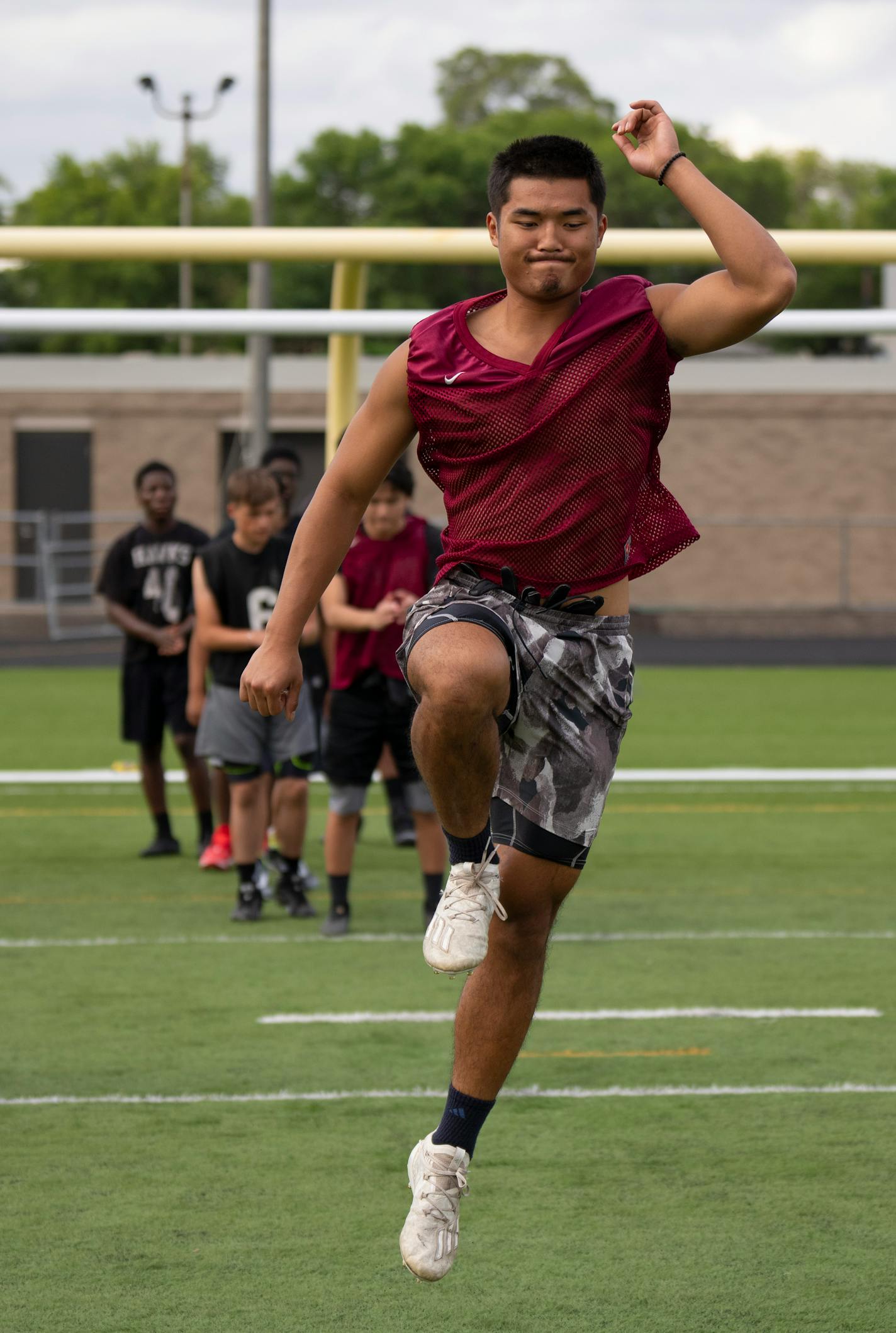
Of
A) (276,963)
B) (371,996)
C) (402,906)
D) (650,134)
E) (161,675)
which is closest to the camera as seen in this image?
(650,134)

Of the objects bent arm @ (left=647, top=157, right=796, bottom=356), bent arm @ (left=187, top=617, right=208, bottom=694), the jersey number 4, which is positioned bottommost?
bent arm @ (left=187, top=617, right=208, bottom=694)

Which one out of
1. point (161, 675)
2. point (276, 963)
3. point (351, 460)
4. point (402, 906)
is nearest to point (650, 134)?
point (351, 460)

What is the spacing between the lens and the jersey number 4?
31.6 ft

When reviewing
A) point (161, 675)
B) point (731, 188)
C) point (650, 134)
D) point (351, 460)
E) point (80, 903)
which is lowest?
point (80, 903)

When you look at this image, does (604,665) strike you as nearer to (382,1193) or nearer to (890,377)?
(382,1193)

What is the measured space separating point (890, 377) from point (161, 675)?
2479 cm

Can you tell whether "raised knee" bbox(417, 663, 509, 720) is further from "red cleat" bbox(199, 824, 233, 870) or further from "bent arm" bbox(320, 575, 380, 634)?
"red cleat" bbox(199, 824, 233, 870)

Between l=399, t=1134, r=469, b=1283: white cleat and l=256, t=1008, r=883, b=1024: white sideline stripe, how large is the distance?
8.17 ft

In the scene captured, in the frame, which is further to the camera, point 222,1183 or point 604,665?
point 222,1183

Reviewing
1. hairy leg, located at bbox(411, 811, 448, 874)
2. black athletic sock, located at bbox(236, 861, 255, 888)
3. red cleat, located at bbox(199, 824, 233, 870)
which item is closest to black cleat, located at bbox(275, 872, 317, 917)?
black athletic sock, located at bbox(236, 861, 255, 888)

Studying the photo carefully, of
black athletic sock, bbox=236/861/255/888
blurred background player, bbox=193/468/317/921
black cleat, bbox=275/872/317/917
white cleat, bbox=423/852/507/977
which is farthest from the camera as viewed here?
black cleat, bbox=275/872/317/917

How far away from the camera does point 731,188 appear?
233 ft

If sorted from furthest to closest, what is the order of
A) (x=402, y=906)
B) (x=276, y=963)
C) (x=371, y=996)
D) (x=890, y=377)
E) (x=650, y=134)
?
(x=890, y=377) → (x=402, y=906) → (x=276, y=963) → (x=371, y=996) → (x=650, y=134)

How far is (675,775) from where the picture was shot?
12797 millimetres
